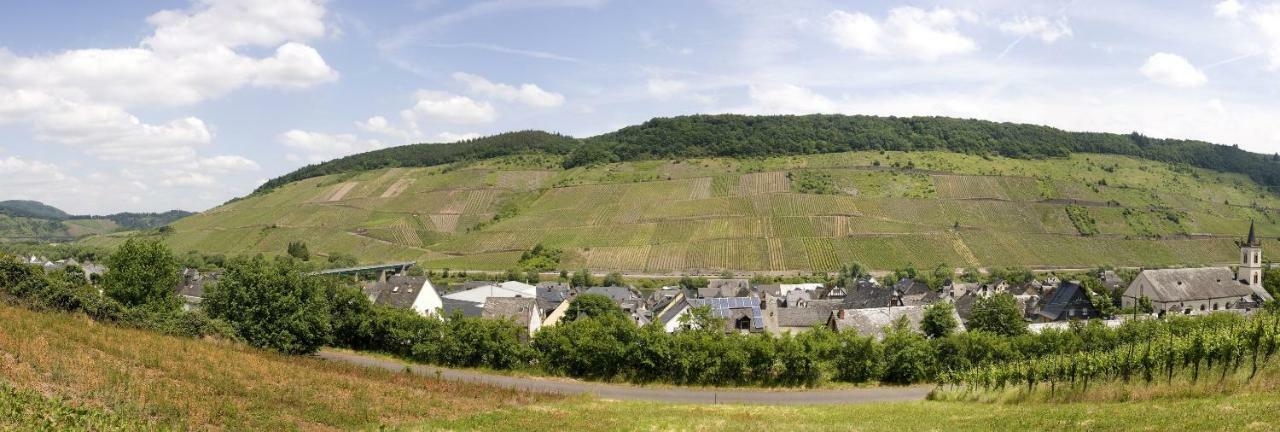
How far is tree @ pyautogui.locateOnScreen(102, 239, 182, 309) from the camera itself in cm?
5706

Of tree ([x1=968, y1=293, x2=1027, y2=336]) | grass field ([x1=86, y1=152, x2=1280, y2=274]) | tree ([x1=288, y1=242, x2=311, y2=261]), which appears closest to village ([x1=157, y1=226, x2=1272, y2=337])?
tree ([x1=968, y1=293, x2=1027, y2=336])

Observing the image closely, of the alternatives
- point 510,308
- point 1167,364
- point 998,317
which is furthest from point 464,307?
point 1167,364

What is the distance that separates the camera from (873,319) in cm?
6606

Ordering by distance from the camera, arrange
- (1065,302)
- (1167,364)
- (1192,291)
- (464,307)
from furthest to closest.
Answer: (1192,291), (1065,302), (464,307), (1167,364)

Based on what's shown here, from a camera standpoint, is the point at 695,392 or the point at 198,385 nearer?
the point at 198,385

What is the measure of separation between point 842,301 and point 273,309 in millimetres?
67025

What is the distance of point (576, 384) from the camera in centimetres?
4472

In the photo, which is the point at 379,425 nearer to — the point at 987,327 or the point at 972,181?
the point at 987,327

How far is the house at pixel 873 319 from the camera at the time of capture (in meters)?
64.6

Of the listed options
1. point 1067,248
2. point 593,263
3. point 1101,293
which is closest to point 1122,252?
point 1067,248

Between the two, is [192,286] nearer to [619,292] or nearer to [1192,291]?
[619,292]

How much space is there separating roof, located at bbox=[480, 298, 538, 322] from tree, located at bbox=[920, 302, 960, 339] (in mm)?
33868

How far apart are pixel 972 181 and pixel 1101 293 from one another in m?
105

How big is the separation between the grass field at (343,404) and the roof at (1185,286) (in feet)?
224
